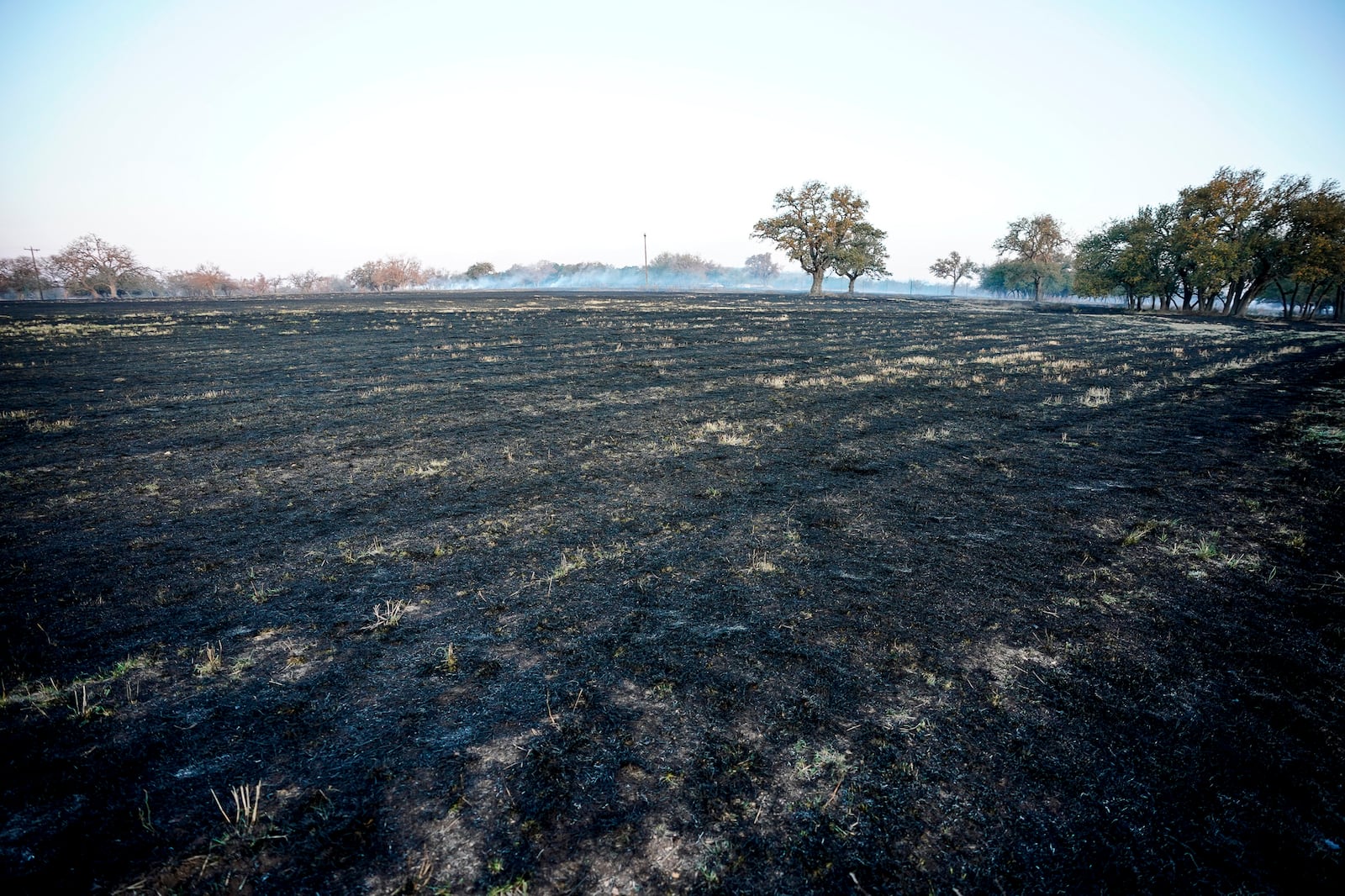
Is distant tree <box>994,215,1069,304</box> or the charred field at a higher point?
distant tree <box>994,215,1069,304</box>

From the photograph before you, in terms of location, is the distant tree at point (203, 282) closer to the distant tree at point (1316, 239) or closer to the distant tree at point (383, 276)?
the distant tree at point (383, 276)

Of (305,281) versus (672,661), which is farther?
(305,281)

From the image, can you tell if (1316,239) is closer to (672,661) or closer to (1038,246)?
(1038,246)

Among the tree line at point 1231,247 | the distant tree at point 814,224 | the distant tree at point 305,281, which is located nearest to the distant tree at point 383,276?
the distant tree at point 305,281

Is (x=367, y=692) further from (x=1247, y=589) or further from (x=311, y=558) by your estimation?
(x=1247, y=589)

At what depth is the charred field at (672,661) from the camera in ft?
9.43

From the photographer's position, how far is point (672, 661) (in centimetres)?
441

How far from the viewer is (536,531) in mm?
6957

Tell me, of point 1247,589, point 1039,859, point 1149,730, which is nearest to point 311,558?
point 1039,859

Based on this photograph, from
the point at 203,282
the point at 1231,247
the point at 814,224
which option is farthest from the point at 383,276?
the point at 1231,247

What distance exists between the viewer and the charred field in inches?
113

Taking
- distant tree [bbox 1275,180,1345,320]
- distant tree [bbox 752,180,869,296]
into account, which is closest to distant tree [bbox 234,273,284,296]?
distant tree [bbox 752,180,869,296]

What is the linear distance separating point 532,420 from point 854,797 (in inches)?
425

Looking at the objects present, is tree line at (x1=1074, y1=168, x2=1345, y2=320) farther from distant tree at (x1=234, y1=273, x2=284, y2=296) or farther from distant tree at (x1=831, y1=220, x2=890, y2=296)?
distant tree at (x1=234, y1=273, x2=284, y2=296)
